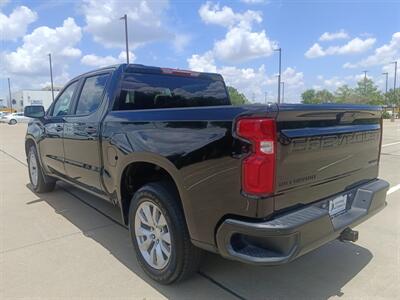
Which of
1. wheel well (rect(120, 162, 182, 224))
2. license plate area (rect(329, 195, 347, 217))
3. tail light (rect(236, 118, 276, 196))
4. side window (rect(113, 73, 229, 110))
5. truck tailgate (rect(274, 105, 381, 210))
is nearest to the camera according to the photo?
tail light (rect(236, 118, 276, 196))

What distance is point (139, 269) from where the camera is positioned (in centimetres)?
329

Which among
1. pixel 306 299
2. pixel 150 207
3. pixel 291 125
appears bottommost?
pixel 306 299

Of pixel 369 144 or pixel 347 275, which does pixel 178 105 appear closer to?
pixel 369 144

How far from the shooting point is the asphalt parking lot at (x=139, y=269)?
9.39 ft

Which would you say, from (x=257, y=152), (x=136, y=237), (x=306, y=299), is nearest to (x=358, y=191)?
(x=306, y=299)

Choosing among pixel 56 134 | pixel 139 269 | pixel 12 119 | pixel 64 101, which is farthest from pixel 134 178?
pixel 12 119

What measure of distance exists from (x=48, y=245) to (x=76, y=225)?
0.64m

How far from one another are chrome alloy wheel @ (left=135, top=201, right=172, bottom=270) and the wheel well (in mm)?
→ 321

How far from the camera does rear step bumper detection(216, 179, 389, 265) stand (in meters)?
2.19

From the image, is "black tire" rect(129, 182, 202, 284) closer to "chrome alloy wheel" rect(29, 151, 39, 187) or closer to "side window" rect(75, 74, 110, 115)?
"side window" rect(75, 74, 110, 115)

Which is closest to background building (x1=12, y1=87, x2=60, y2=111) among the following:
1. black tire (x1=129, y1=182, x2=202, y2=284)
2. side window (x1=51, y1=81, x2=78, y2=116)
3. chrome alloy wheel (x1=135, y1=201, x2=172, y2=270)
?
side window (x1=51, y1=81, x2=78, y2=116)

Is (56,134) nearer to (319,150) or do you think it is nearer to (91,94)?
(91,94)

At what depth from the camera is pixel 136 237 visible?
3254 millimetres

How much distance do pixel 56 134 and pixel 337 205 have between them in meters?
3.83
